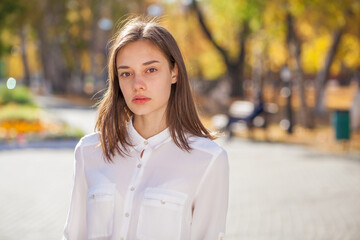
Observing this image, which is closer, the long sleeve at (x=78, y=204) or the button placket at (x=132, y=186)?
the button placket at (x=132, y=186)

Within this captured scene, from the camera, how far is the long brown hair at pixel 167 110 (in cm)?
238

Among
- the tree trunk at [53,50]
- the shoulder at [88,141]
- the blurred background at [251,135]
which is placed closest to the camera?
the shoulder at [88,141]

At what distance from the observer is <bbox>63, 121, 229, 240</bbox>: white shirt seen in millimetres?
2246

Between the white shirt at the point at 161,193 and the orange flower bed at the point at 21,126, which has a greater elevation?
the white shirt at the point at 161,193

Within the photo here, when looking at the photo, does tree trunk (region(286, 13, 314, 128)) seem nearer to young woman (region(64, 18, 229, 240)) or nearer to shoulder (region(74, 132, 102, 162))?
young woman (region(64, 18, 229, 240))

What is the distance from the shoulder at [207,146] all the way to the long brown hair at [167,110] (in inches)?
1.5

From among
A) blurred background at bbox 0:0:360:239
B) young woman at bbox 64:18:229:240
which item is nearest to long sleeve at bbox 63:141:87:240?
young woman at bbox 64:18:229:240

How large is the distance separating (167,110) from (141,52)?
12.8 inches

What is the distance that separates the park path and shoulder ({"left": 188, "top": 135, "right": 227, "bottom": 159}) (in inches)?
147

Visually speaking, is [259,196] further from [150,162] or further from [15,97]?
[15,97]

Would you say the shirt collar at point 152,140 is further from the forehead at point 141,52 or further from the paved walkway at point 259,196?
the paved walkway at point 259,196

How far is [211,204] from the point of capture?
2252 millimetres

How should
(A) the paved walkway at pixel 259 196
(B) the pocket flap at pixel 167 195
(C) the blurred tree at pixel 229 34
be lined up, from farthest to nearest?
(C) the blurred tree at pixel 229 34 < (A) the paved walkway at pixel 259 196 < (B) the pocket flap at pixel 167 195

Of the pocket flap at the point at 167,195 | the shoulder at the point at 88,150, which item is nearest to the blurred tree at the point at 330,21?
the shoulder at the point at 88,150
